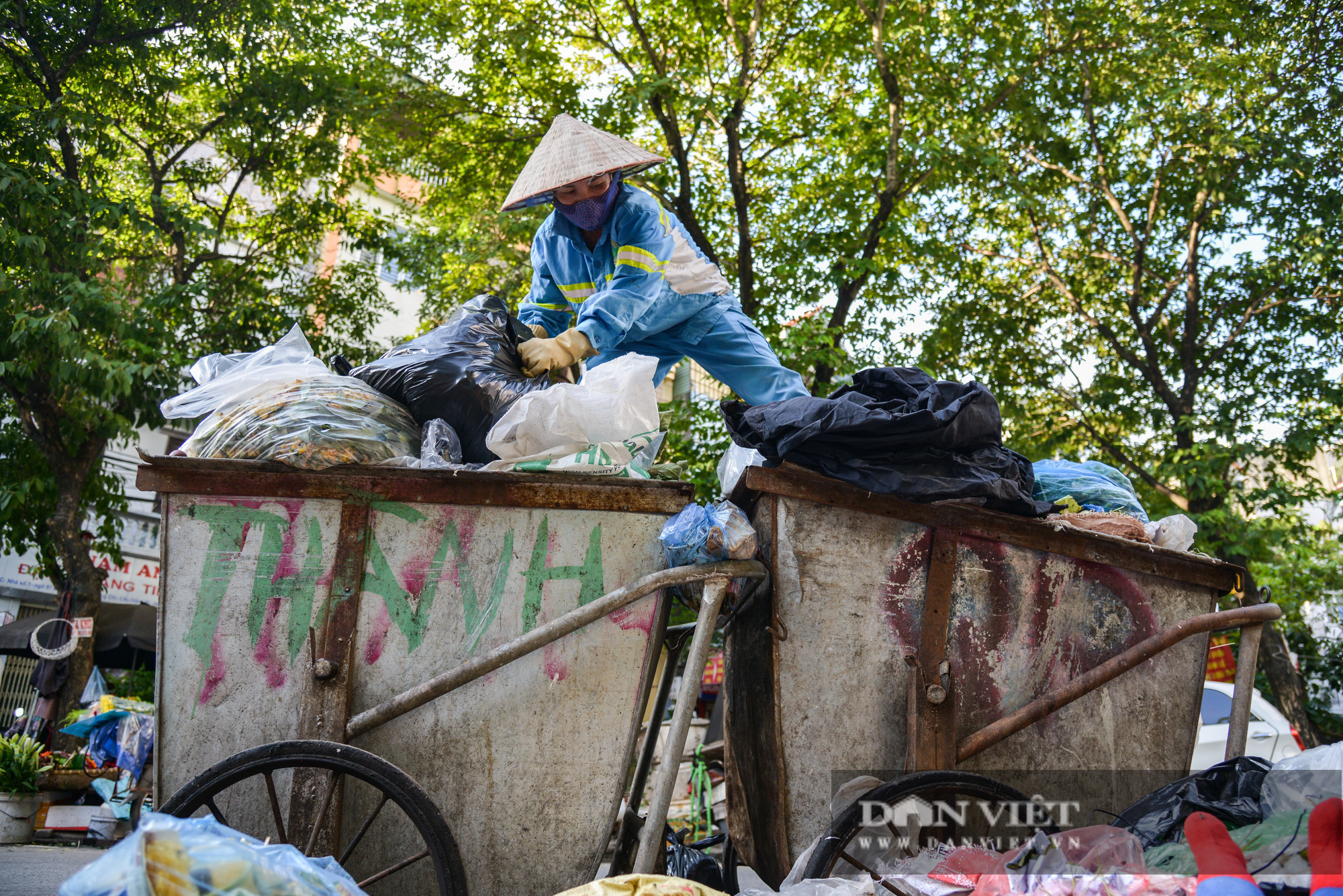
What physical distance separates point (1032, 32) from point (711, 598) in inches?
361

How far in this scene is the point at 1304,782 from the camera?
1928 millimetres

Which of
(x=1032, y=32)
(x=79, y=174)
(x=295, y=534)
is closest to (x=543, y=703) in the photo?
(x=295, y=534)

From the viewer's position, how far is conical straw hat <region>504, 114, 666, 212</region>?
296 cm

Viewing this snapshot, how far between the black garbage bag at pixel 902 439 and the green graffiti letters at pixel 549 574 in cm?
48

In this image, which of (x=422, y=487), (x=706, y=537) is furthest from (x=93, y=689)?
(x=706, y=537)

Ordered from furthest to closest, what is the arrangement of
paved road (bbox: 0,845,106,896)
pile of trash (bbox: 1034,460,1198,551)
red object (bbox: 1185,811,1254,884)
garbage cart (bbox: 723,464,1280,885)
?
paved road (bbox: 0,845,106,896) < pile of trash (bbox: 1034,460,1198,551) < garbage cart (bbox: 723,464,1280,885) < red object (bbox: 1185,811,1254,884)

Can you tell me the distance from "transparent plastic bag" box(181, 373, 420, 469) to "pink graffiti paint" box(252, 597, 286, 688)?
349 mm

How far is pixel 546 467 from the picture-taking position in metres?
2.15

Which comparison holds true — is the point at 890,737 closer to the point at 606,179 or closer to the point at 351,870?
the point at 351,870

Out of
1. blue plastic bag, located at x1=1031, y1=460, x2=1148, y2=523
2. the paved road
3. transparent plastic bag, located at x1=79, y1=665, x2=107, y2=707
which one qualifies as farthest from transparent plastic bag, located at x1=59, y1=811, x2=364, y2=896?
transparent plastic bag, located at x1=79, y1=665, x2=107, y2=707

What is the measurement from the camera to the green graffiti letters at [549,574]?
83.4 inches

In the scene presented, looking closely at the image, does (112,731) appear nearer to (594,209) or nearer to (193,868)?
(594,209)

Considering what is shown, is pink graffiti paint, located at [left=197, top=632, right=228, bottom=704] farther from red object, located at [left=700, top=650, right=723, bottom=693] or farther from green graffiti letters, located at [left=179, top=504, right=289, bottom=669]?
red object, located at [left=700, top=650, right=723, bottom=693]

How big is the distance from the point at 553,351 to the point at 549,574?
2.64ft
